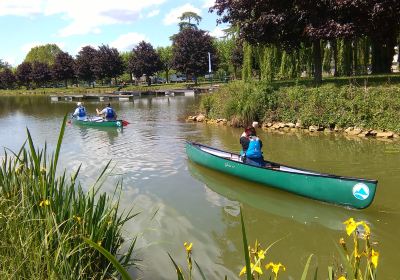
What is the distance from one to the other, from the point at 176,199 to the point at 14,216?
19.1 ft

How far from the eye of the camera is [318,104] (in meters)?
18.1

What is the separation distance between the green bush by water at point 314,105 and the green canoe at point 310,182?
25.6 ft

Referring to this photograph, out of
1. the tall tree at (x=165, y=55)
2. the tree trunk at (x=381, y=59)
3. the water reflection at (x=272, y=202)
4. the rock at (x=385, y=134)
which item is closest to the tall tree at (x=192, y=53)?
the tall tree at (x=165, y=55)

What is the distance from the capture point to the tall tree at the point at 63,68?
7775 centimetres

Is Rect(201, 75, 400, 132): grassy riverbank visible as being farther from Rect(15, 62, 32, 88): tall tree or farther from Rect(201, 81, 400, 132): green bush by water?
Rect(15, 62, 32, 88): tall tree

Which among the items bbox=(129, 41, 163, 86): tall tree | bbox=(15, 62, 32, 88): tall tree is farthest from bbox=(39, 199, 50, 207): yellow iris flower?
bbox=(15, 62, 32, 88): tall tree

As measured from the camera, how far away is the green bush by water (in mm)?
16188

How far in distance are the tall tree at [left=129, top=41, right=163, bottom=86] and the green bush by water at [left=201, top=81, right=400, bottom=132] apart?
147ft

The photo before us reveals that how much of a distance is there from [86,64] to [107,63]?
17.3 ft

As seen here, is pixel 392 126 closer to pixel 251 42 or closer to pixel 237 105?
pixel 237 105

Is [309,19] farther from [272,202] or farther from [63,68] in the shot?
[63,68]

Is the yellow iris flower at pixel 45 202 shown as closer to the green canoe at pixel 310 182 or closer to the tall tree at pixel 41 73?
the green canoe at pixel 310 182

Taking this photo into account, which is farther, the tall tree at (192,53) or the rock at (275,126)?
the tall tree at (192,53)

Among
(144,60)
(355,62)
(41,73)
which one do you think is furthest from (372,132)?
(41,73)
